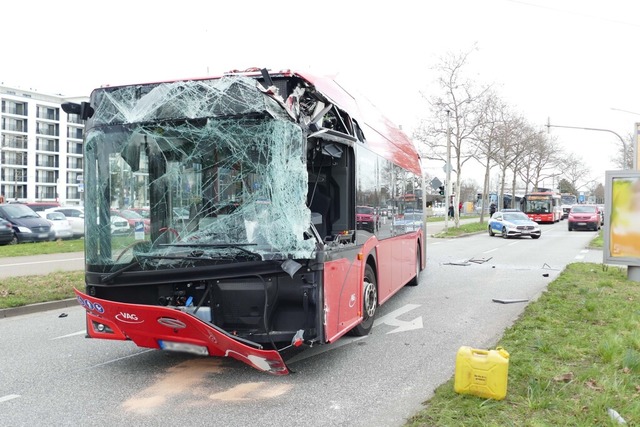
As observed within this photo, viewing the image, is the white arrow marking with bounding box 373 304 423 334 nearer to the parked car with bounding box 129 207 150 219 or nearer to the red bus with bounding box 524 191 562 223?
the parked car with bounding box 129 207 150 219

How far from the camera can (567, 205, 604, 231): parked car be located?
3609cm

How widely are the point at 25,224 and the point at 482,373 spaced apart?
22018 mm

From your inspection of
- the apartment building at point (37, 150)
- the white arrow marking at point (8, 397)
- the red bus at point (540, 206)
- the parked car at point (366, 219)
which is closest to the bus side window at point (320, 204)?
the parked car at point (366, 219)

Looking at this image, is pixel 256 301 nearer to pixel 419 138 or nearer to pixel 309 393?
pixel 309 393

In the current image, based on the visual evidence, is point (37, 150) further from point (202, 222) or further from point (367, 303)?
point (202, 222)

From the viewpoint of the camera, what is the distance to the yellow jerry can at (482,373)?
443 cm

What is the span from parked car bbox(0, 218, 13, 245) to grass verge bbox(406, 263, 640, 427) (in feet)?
64.4

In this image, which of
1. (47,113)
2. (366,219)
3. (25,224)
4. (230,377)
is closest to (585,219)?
(25,224)

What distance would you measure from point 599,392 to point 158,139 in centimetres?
454

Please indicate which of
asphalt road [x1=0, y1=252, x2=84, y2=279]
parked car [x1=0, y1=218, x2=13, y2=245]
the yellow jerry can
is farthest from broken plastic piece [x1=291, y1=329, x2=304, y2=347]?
parked car [x1=0, y1=218, x2=13, y2=245]

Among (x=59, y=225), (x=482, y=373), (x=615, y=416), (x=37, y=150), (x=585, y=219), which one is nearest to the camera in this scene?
(x=615, y=416)

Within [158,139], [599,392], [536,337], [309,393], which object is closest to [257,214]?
[158,139]

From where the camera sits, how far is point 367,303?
7.04m

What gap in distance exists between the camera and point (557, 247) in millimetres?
22562
